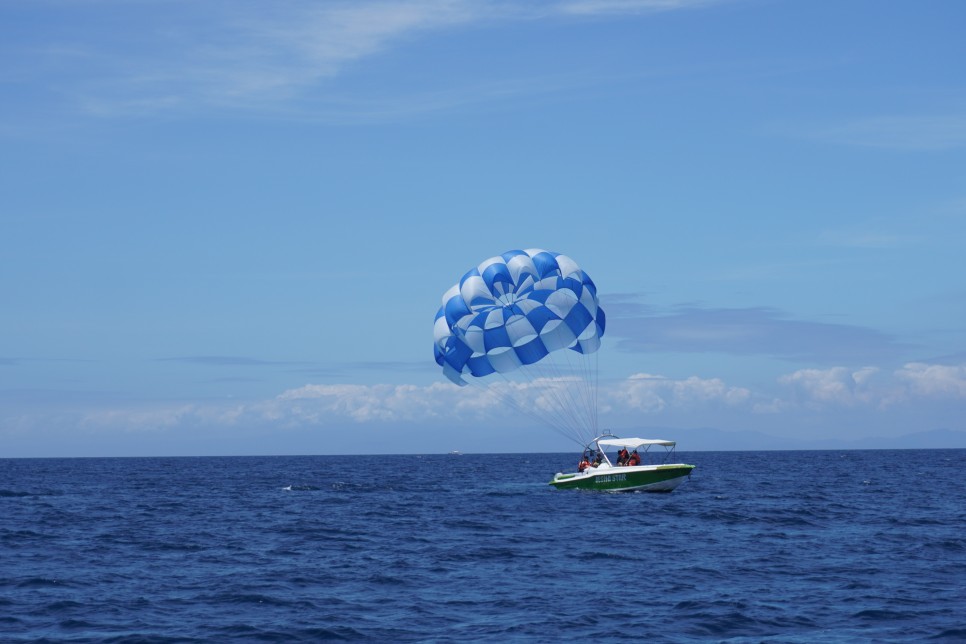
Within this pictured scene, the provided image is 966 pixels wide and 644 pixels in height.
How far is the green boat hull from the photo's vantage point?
52062 mm

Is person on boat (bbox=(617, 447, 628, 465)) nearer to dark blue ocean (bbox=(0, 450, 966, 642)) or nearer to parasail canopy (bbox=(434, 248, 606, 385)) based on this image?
dark blue ocean (bbox=(0, 450, 966, 642))

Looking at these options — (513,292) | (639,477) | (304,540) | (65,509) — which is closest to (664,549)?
(304,540)

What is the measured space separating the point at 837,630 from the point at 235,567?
16118 mm

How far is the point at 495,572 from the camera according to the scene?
93.9ft

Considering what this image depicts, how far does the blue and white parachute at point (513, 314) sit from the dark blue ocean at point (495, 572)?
665 centimetres

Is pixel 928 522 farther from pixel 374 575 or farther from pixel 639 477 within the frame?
pixel 374 575

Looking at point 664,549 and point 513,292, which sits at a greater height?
point 513,292

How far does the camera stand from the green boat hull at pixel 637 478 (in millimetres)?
52062

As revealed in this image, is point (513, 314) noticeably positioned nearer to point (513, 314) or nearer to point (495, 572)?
point (513, 314)

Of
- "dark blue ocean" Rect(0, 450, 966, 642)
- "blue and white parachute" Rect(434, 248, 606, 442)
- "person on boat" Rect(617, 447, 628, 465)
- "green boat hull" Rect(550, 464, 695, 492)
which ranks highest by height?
"blue and white parachute" Rect(434, 248, 606, 442)

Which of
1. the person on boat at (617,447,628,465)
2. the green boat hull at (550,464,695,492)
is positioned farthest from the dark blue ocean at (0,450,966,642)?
the person on boat at (617,447,628,465)

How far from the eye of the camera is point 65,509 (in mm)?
53281

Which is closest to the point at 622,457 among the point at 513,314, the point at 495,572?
the point at 513,314

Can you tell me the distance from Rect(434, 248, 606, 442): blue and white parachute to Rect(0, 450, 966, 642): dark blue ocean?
6.65 meters
